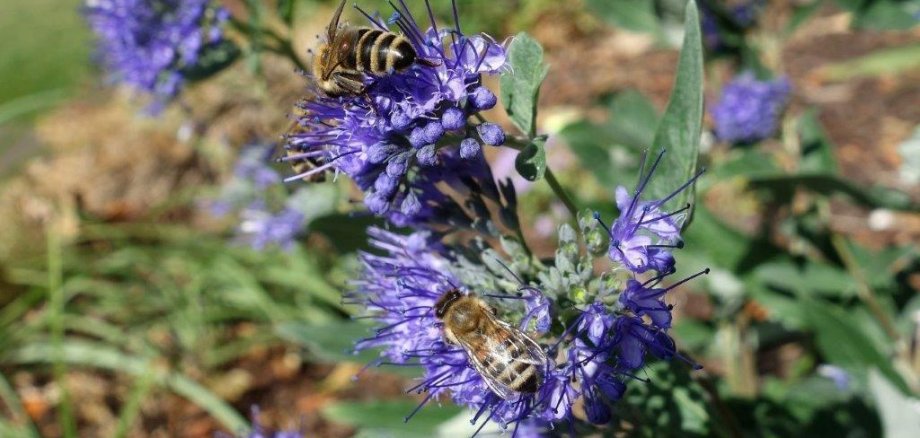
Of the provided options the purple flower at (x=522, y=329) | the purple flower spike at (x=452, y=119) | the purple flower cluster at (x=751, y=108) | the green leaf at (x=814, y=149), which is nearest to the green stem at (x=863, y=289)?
the green leaf at (x=814, y=149)

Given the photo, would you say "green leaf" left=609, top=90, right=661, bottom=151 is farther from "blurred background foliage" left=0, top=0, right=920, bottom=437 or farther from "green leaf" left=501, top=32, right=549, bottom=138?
"green leaf" left=501, top=32, right=549, bottom=138

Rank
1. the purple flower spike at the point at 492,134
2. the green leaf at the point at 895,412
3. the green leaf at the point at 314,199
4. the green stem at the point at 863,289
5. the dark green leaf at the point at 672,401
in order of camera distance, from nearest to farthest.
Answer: the purple flower spike at the point at 492,134 → the dark green leaf at the point at 672,401 → the green leaf at the point at 895,412 → the green stem at the point at 863,289 → the green leaf at the point at 314,199

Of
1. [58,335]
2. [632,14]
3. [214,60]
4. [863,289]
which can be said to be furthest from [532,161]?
[58,335]

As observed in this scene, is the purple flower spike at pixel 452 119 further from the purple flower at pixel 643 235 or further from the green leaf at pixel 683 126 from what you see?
the green leaf at pixel 683 126

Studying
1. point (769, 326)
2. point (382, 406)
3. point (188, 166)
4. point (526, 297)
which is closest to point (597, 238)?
point (526, 297)

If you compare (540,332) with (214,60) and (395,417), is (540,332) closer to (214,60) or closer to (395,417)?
(395,417)

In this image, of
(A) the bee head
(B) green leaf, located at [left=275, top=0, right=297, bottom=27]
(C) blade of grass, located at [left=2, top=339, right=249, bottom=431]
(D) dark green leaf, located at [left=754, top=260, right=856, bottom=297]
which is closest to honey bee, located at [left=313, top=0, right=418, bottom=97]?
(A) the bee head

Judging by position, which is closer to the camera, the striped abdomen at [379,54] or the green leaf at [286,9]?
the striped abdomen at [379,54]
